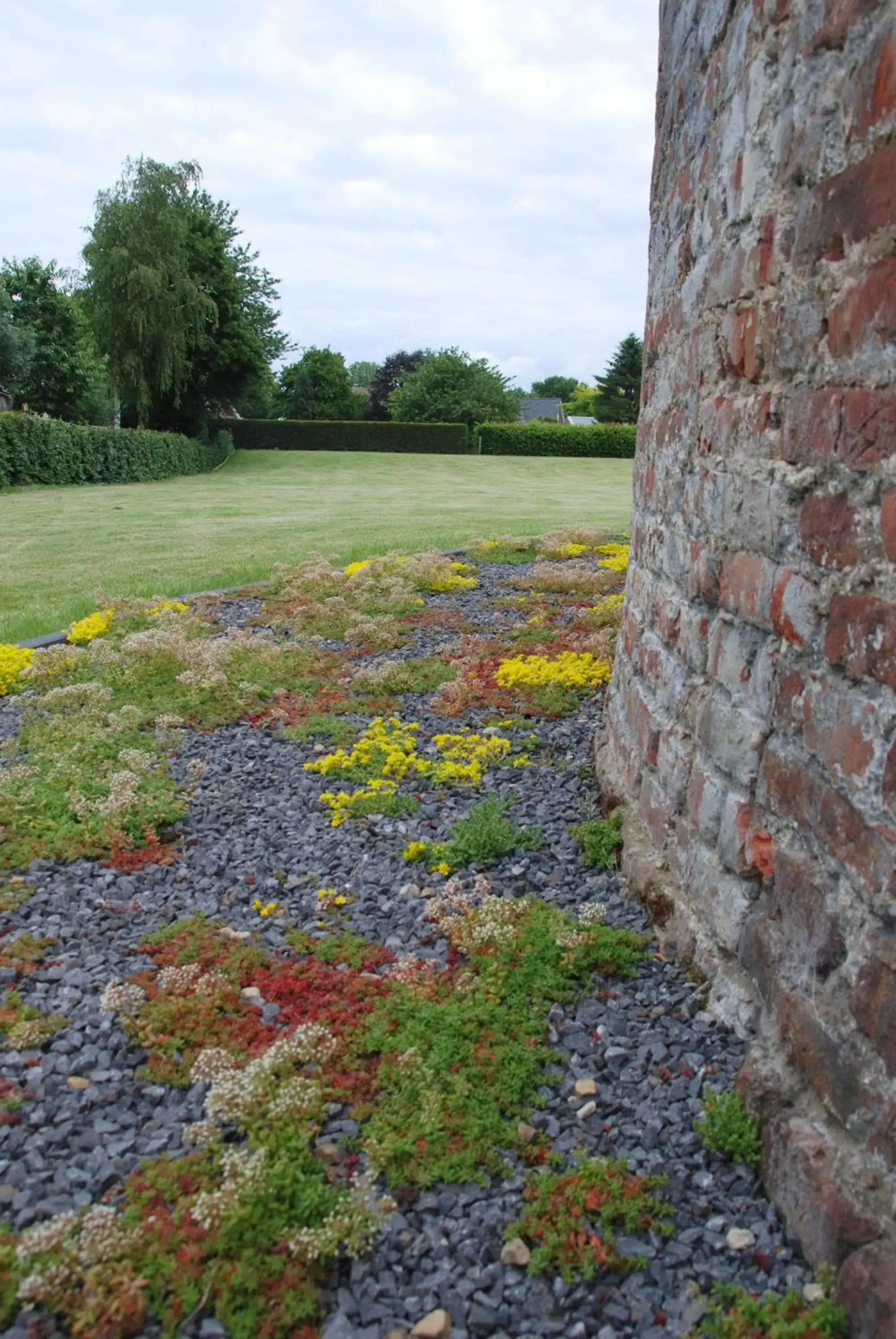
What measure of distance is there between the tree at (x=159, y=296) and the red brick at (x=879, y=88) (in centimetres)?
3434

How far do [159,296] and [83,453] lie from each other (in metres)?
9.81

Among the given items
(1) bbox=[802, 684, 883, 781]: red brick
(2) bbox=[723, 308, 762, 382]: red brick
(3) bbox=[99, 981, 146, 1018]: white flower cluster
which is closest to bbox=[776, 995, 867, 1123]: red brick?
(1) bbox=[802, 684, 883, 781]: red brick

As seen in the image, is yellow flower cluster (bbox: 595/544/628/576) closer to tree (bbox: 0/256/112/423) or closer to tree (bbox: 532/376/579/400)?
tree (bbox: 0/256/112/423)

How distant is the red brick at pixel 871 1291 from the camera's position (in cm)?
179

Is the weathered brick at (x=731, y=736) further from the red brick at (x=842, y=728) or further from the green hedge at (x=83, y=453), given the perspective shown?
the green hedge at (x=83, y=453)

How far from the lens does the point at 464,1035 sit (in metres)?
2.81

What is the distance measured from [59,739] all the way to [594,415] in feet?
204

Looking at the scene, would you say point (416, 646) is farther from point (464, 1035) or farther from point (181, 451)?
point (181, 451)

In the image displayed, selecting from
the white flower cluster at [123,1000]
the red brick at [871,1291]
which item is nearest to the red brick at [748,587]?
the red brick at [871,1291]

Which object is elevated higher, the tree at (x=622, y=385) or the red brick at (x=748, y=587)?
the tree at (x=622, y=385)

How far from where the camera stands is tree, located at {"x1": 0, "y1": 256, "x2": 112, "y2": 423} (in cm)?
4078

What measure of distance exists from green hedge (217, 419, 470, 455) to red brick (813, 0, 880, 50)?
1639 inches

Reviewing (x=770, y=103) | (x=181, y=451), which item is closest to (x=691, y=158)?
(x=770, y=103)

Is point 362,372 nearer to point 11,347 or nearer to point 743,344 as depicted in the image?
point 11,347
